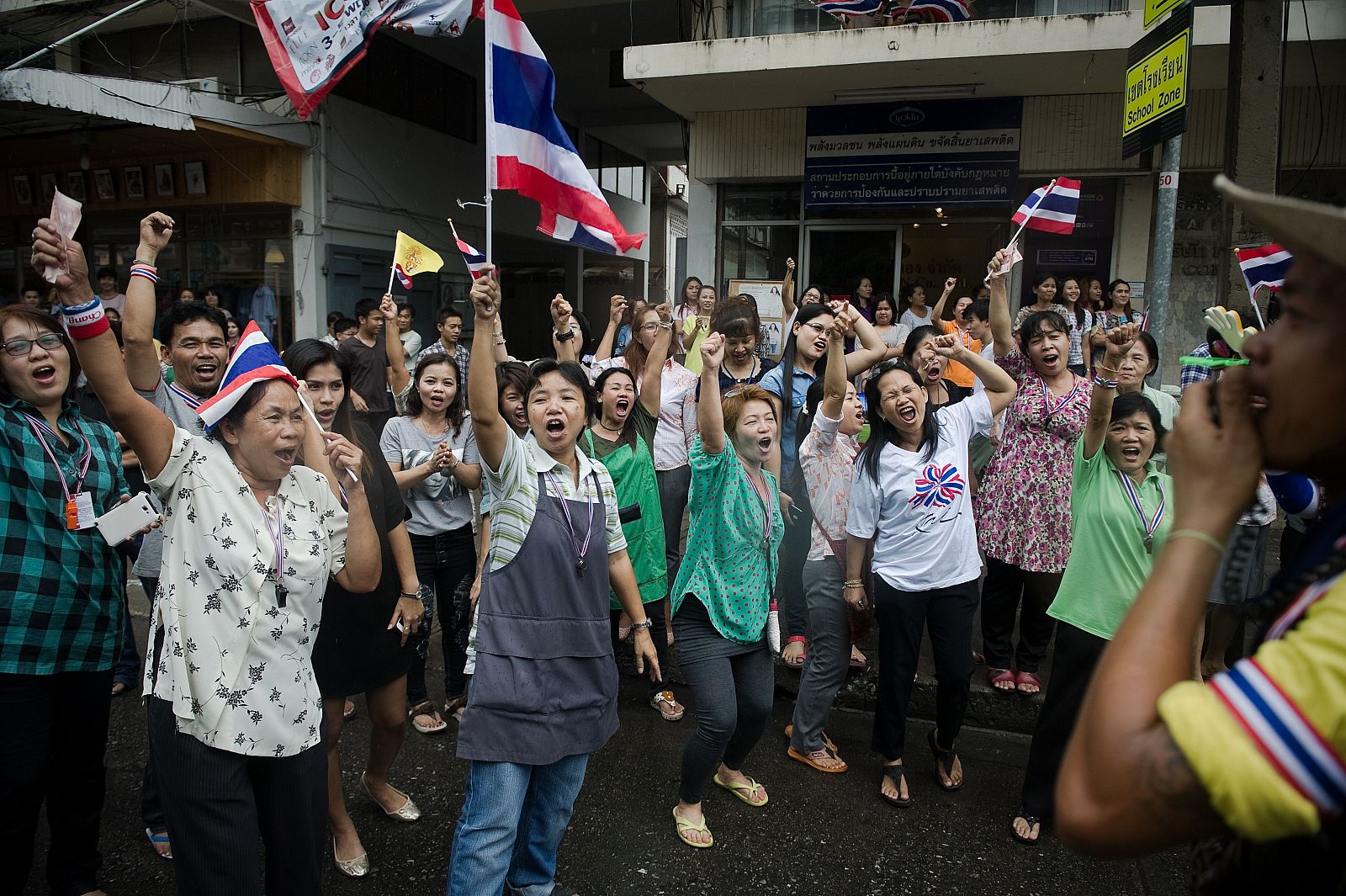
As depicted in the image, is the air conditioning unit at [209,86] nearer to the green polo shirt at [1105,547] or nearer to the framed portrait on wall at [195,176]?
the framed portrait on wall at [195,176]

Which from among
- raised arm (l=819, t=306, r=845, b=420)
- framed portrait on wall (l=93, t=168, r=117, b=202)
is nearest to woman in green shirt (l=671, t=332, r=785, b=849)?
raised arm (l=819, t=306, r=845, b=420)

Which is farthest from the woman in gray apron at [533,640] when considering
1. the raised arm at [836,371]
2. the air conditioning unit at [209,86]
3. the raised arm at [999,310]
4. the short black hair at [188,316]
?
the air conditioning unit at [209,86]

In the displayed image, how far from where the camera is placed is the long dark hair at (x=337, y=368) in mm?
3371

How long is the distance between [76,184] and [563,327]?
45.5 feet

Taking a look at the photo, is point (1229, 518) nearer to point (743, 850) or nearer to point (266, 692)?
point (266, 692)

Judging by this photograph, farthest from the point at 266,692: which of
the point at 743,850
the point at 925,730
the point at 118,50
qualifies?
the point at 118,50

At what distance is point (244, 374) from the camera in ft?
7.84

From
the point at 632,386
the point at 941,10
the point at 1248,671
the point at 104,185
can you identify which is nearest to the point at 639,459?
the point at 632,386

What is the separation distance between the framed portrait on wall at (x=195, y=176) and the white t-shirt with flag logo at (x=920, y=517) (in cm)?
1302

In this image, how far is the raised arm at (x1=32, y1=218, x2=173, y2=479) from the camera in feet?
7.25

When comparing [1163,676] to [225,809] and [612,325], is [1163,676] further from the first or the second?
[612,325]

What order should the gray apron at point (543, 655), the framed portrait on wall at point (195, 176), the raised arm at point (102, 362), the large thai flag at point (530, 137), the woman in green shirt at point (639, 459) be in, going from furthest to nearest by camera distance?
the framed portrait on wall at point (195, 176), the woman in green shirt at point (639, 459), the large thai flag at point (530, 137), the gray apron at point (543, 655), the raised arm at point (102, 362)

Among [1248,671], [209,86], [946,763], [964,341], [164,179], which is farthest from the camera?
[164,179]

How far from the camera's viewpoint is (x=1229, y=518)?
1118 mm
